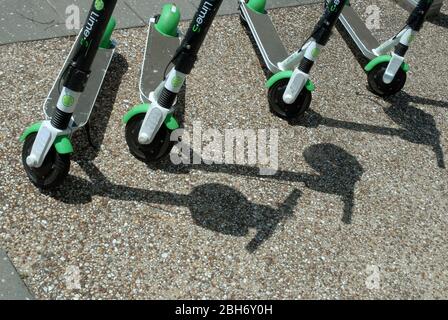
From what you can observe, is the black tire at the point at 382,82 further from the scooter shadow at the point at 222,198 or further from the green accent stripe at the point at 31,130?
the green accent stripe at the point at 31,130

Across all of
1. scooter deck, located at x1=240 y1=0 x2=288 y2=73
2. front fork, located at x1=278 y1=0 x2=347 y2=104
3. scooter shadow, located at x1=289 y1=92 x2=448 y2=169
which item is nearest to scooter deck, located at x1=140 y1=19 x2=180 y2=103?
scooter deck, located at x1=240 y1=0 x2=288 y2=73

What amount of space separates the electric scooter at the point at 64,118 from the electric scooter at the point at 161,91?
372 mm

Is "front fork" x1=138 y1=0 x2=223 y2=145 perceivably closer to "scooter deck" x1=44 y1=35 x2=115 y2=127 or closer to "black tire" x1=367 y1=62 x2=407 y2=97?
"scooter deck" x1=44 y1=35 x2=115 y2=127

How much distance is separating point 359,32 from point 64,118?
3485 millimetres

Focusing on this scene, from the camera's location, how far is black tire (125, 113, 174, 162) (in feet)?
12.3

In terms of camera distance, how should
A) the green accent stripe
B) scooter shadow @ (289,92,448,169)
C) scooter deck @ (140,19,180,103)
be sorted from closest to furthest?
the green accent stripe → scooter deck @ (140,19,180,103) → scooter shadow @ (289,92,448,169)

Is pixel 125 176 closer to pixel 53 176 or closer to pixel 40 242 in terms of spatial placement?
pixel 53 176

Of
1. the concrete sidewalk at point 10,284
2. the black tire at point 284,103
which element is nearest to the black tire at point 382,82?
the black tire at point 284,103

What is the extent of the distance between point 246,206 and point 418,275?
3.95ft

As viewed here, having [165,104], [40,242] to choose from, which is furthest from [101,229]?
[165,104]

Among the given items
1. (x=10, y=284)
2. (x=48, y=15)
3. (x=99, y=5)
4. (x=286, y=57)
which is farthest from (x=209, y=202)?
(x=48, y=15)

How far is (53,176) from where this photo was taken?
11.2ft

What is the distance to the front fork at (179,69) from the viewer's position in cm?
331

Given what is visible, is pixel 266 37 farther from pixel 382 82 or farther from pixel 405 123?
pixel 405 123
